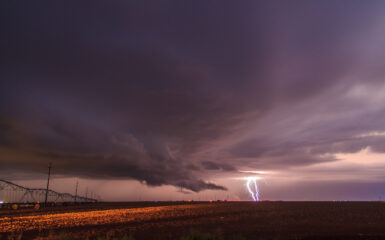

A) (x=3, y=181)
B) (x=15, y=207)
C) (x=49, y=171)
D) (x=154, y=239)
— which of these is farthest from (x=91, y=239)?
(x=3, y=181)

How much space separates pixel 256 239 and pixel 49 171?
370 ft

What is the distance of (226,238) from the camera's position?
26.0 m

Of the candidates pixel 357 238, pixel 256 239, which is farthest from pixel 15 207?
pixel 357 238

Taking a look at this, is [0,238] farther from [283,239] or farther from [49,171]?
[49,171]

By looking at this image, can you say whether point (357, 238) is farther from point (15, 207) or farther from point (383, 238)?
point (15, 207)

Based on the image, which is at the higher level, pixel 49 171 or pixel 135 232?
pixel 49 171

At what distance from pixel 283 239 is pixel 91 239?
1746 centimetres

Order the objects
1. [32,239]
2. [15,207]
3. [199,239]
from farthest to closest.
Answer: [15,207] < [32,239] < [199,239]

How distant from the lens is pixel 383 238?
931 inches

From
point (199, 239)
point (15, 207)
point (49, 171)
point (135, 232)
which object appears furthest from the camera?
point (49, 171)

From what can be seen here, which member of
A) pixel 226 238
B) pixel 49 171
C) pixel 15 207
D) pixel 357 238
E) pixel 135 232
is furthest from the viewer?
pixel 49 171

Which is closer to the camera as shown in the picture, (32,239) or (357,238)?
(357,238)

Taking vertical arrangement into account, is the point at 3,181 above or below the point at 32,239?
above

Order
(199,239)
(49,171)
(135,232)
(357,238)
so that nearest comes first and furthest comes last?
(199,239), (357,238), (135,232), (49,171)
